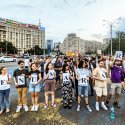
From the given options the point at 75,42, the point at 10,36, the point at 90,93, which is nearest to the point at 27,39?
the point at 10,36

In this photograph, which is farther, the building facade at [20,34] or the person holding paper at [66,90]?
the building facade at [20,34]

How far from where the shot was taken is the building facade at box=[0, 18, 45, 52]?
16131cm

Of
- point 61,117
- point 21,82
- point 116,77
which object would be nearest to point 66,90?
point 61,117

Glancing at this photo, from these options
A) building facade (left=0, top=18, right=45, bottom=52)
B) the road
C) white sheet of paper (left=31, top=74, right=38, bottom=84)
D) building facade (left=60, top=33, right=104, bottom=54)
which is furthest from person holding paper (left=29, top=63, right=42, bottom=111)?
building facade (left=0, top=18, right=45, bottom=52)

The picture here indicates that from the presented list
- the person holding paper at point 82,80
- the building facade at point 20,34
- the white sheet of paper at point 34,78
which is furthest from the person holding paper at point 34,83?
the building facade at point 20,34

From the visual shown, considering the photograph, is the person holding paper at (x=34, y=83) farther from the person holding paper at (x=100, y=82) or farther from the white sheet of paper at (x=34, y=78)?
the person holding paper at (x=100, y=82)

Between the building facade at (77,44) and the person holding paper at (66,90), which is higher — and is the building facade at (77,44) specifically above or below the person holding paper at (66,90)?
above

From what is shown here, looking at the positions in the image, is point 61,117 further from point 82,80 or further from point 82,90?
point 82,80

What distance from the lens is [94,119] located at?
8.13 m

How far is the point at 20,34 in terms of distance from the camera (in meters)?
180

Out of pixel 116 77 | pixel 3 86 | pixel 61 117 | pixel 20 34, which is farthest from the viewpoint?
pixel 20 34

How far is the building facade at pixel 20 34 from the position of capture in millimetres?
161312

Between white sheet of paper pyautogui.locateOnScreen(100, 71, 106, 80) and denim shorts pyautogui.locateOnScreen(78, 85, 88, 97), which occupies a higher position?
white sheet of paper pyautogui.locateOnScreen(100, 71, 106, 80)

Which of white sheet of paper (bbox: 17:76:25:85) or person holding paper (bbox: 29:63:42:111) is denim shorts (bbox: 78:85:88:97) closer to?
person holding paper (bbox: 29:63:42:111)
